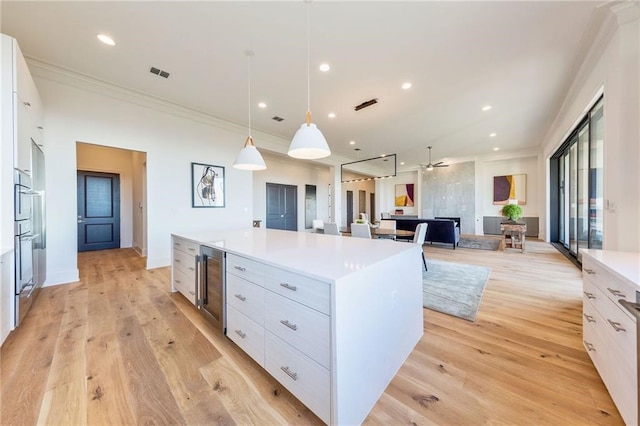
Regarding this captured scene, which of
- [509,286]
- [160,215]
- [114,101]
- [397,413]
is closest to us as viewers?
[397,413]

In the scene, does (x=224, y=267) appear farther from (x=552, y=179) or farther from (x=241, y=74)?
(x=552, y=179)

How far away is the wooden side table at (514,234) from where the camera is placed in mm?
5668

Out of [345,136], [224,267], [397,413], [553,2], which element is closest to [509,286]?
[397,413]

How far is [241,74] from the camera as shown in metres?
3.43

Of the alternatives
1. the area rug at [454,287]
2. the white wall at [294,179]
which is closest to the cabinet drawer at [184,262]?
the area rug at [454,287]

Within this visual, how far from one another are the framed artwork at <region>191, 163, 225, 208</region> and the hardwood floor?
2564 mm

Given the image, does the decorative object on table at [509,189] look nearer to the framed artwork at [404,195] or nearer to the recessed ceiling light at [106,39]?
the framed artwork at [404,195]

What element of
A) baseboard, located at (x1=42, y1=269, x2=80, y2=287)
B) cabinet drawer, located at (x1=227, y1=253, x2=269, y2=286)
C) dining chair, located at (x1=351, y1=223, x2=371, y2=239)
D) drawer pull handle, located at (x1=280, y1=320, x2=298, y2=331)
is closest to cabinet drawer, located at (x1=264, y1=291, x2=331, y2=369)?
drawer pull handle, located at (x1=280, y1=320, x2=298, y2=331)

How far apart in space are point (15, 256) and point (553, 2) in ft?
18.2

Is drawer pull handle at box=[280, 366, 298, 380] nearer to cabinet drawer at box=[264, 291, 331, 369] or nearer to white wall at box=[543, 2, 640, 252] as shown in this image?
cabinet drawer at box=[264, 291, 331, 369]

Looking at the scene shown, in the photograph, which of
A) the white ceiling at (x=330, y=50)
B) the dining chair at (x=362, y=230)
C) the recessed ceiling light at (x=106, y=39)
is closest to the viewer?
the white ceiling at (x=330, y=50)

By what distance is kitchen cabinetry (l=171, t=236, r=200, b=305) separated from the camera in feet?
8.27

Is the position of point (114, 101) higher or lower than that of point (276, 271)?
higher

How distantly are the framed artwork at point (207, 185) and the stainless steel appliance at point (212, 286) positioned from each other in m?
3.03
